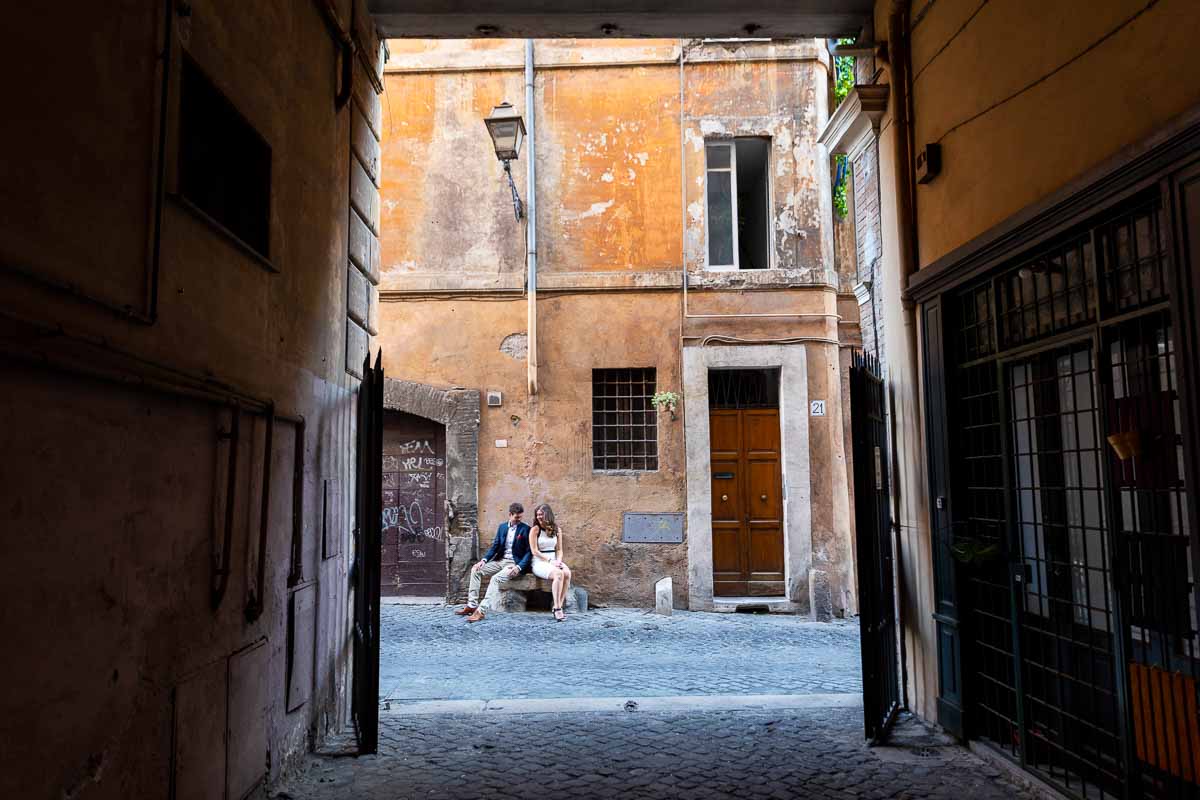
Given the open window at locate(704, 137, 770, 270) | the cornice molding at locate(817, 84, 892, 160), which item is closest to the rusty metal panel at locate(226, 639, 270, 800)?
the cornice molding at locate(817, 84, 892, 160)

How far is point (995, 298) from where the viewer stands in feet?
16.1

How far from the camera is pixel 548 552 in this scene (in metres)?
10.8

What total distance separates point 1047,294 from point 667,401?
716 centimetres

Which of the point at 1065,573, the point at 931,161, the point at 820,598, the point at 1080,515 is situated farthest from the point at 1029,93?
the point at 820,598

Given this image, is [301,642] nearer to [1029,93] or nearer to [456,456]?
[1029,93]

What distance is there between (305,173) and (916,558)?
4.49 metres

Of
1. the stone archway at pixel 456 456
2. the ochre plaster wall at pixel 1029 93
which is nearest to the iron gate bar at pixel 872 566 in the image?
the ochre plaster wall at pixel 1029 93

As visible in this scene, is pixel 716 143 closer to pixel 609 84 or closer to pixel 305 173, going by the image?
pixel 609 84

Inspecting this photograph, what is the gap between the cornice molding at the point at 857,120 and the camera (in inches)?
244

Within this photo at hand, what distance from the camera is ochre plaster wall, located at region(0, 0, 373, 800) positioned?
2441mm

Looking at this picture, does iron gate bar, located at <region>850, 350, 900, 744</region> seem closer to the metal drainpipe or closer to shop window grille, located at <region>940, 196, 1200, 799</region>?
shop window grille, located at <region>940, 196, 1200, 799</region>

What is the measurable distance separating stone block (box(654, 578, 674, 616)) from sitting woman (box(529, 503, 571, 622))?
1126 mm

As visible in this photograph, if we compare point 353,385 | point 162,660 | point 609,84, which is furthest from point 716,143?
point 162,660

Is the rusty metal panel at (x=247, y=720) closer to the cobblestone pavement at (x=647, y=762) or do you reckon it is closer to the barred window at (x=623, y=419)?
the cobblestone pavement at (x=647, y=762)
